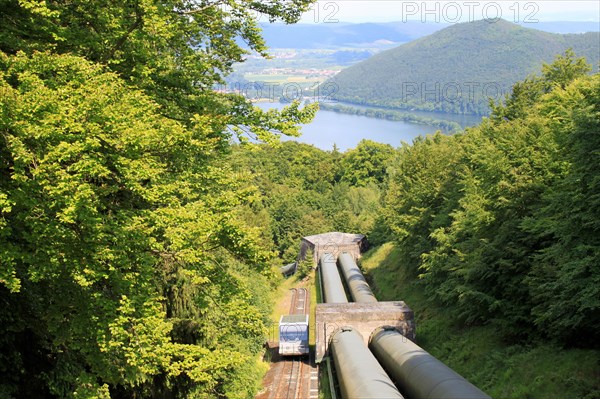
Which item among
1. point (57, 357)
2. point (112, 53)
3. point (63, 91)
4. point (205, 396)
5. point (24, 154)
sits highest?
point (112, 53)

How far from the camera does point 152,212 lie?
458 inches

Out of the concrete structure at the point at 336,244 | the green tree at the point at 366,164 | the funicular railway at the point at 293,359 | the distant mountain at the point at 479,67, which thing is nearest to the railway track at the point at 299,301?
the concrete structure at the point at 336,244

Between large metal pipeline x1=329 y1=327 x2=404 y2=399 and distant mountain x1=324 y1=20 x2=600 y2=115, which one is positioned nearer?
large metal pipeline x1=329 y1=327 x2=404 y2=399

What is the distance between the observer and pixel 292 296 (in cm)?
5284

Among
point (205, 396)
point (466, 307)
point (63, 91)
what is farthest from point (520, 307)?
point (63, 91)

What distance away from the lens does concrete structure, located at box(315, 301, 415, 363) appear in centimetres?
2956

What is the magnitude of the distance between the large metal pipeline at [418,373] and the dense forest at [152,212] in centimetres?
422

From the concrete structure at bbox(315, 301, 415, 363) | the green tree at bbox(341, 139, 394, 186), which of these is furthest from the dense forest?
the green tree at bbox(341, 139, 394, 186)

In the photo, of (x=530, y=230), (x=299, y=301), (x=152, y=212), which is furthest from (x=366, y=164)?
(x=152, y=212)

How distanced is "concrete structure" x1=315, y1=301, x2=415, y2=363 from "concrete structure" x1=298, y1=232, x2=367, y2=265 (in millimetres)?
33334

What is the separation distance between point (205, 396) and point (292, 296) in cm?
3430

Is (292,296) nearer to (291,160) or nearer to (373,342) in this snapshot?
(373,342)

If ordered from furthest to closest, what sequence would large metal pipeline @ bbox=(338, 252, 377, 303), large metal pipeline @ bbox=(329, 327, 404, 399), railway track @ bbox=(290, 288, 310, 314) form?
railway track @ bbox=(290, 288, 310, 314) < large metal pipeline @ bbox=(338, 252, 377, 303) < large metal pipeline @ bbox=(329, 327, 404, 399)

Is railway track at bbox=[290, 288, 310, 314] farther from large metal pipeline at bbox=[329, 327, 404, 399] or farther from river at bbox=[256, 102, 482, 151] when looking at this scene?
river at bbox=[256, 102, 482, 151]
